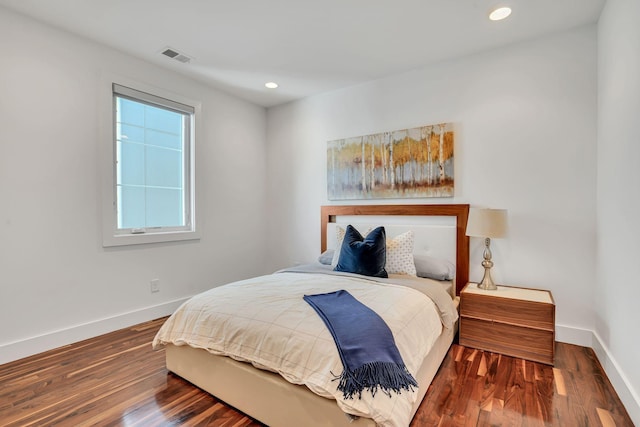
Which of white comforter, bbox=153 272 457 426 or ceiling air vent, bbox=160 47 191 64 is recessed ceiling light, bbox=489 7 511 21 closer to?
white comforter, bbox=153 272 457 426

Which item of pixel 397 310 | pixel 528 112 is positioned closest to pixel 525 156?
pixel 528 112

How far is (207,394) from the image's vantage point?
192 cm

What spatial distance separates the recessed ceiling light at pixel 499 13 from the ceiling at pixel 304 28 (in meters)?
0.04

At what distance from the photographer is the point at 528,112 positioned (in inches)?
107

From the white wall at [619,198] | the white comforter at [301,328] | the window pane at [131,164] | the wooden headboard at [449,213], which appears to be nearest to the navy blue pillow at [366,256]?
the white comforter at [301,328]

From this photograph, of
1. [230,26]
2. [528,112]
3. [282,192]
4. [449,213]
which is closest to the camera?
[230,26]

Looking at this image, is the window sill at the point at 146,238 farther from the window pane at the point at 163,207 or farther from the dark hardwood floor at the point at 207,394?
the dark hardwood floor at the point at 207,394

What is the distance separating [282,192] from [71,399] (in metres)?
2.99

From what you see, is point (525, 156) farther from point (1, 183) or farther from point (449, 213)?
point (1, 183)

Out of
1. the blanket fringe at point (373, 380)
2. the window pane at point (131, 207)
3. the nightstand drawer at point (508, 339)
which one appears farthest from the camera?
the window pane at point (131, 207)

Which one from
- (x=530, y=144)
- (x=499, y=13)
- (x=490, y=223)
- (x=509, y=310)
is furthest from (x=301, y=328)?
(x=499, y=13)

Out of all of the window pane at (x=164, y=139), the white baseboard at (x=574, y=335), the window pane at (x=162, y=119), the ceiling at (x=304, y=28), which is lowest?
the white baseboard at (x=574, y=335)

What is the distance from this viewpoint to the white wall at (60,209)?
2332 mm

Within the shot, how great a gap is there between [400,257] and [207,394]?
1798mm
